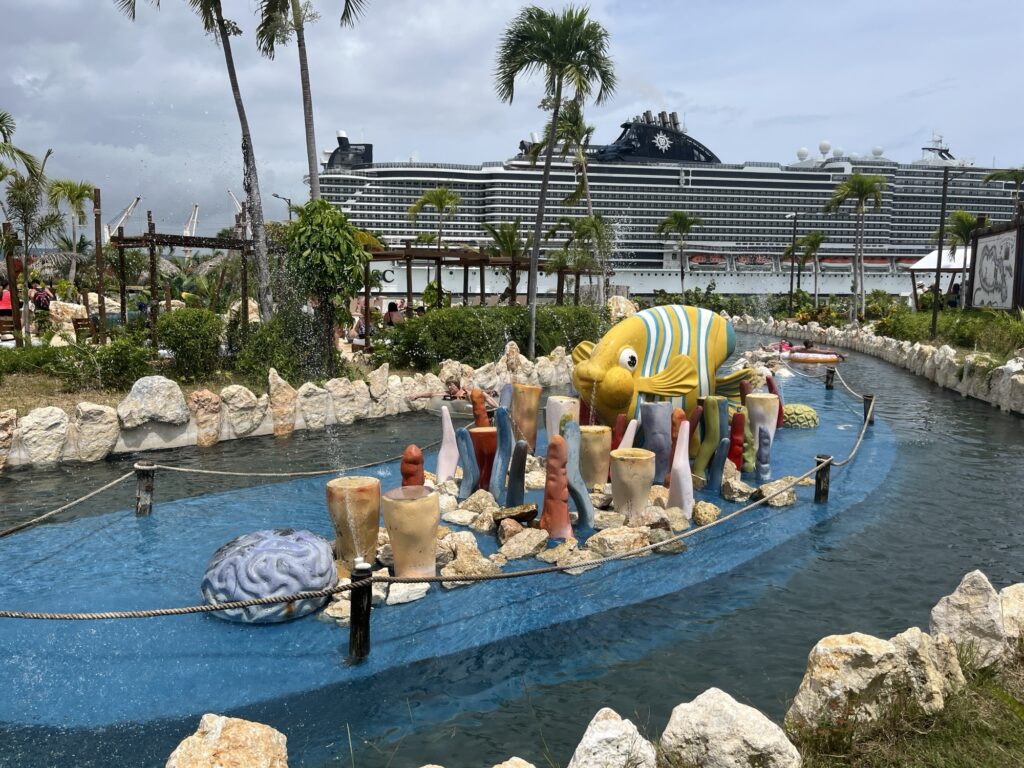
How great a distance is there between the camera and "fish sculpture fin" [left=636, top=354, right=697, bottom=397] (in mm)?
7875

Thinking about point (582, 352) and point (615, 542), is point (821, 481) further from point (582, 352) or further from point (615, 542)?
point (582, 352)

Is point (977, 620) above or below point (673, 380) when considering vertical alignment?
below

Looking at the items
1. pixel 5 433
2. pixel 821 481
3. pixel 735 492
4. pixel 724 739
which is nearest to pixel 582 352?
pixel 735 492

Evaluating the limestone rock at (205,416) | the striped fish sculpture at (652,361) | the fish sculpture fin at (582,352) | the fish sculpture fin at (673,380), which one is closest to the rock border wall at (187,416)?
the limestone rock at (205,416)

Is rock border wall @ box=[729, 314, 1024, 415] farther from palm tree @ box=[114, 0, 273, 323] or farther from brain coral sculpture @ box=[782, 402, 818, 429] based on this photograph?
palm tree @ box=[114, 0, 273, 323]

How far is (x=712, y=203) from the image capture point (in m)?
57.5

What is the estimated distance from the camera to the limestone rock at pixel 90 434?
8.73 meters

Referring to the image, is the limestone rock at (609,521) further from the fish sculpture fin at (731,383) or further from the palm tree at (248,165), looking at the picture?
the palm tree at (248,165)

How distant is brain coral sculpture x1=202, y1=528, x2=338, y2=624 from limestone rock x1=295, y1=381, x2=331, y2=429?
607cm

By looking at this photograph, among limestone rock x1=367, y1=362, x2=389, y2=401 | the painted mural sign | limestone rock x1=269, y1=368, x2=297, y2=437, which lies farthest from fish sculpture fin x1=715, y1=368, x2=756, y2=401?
the painted mural sign

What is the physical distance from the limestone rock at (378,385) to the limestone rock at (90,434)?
3.98 metres

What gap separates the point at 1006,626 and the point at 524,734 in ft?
8.31

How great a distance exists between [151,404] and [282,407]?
5.89 feet

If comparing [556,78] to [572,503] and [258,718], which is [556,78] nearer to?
[572,503]
